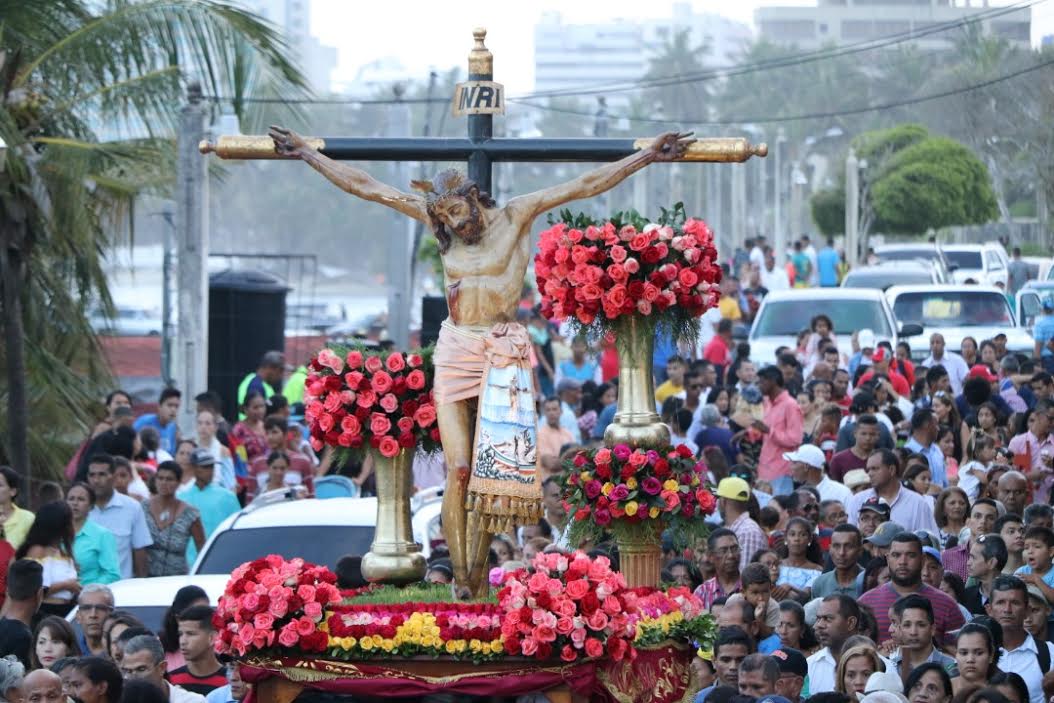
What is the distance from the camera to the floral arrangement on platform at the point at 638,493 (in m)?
9.95

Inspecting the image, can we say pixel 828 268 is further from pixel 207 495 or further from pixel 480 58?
pixel 480 58

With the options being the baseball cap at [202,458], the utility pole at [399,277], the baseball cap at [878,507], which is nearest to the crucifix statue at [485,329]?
the baseball cap at [878,507]

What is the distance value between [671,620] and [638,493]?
3.77ft

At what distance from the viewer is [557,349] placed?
2925cm

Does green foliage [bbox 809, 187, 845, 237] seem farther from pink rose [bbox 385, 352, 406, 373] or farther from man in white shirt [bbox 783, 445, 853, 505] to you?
pink rose [bbox 385, 352, 406, 373]

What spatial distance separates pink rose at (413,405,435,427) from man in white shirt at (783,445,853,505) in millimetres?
6395

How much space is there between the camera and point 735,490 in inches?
551

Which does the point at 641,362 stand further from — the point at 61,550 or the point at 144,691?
the point at 61,550

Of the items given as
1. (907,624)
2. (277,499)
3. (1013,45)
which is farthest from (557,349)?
(1013,45)

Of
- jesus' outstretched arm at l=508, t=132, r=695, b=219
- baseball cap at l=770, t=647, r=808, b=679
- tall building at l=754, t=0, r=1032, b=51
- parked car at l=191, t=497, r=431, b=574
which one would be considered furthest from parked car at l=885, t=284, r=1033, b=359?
tall building at l=754, t=0, r=1032, b=51

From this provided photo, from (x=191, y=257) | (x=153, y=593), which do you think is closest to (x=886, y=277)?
(x=191, y=257)

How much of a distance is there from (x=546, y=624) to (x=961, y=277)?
29.1 m

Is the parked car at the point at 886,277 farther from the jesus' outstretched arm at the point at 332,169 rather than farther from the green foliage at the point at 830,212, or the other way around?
the jesus' outstretched arm at the point at 332,169

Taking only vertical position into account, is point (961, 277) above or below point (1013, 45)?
Result: below
